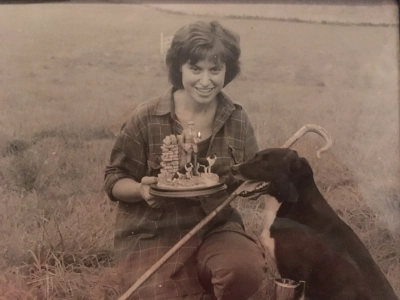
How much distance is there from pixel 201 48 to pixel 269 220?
47cm

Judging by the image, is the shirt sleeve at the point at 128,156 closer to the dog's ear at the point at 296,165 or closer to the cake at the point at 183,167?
the cake at the point at 183,167

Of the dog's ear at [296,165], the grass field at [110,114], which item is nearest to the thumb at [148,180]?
the grass field at [110,114]

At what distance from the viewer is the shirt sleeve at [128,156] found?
1.11 m

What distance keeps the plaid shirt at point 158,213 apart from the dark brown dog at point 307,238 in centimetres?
7

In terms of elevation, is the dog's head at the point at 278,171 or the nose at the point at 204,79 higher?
the nose at the point at 204,79

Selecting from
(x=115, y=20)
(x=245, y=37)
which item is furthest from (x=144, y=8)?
(x=245, y=37)

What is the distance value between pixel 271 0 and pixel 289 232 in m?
0.62

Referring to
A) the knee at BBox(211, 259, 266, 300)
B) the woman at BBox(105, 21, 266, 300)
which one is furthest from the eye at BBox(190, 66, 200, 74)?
the knee at BBox(211, 259, 266, 300)

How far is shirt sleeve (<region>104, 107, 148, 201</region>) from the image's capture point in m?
1.11

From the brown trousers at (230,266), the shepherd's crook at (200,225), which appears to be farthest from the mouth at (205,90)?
the brown trousers at (230,266)

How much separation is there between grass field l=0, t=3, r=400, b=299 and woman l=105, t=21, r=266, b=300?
0.04 m

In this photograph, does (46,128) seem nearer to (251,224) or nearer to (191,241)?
(191,241)

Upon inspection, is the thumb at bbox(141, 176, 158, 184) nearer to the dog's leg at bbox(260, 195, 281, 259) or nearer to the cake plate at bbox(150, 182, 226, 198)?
the cake plate at bbox(150, 182, 226, 198)

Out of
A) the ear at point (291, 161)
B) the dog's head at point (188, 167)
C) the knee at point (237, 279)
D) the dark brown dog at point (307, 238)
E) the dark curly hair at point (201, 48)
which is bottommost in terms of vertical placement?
the knee at point (237, 279)
